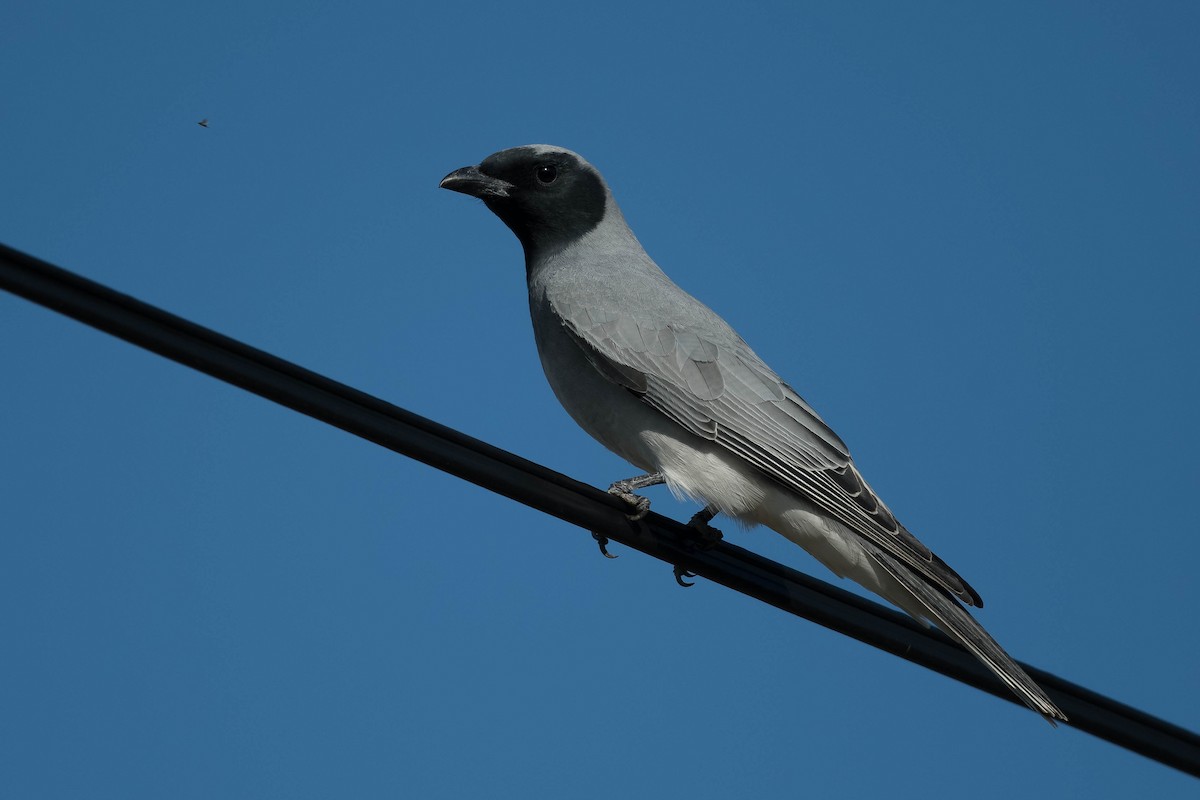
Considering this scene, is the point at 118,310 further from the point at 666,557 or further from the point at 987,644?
the point at 987,644

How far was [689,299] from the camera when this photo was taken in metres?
6.88

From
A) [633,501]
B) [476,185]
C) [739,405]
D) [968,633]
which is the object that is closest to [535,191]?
[476,185]

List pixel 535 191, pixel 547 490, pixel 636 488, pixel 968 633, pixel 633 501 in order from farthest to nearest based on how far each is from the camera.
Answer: pixel 535 191, pixel 636 488, pixel 633 501, pixel 968 633, pixel 547 490

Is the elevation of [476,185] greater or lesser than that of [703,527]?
greater

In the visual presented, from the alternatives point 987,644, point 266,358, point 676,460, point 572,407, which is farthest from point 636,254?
point 266,358

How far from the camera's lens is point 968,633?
5051 millimetres

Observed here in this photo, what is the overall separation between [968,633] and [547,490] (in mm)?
1921

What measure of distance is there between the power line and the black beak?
2.99 metres

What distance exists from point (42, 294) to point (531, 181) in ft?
14.5

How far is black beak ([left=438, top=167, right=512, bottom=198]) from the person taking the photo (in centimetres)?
748

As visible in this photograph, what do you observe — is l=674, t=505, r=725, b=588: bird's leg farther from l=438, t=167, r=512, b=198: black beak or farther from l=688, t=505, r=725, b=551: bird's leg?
l=438, t=167, r=512, b=198: black beak

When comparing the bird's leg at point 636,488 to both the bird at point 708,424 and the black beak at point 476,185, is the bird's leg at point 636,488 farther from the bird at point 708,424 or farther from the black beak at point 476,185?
the black beak at point 476,185

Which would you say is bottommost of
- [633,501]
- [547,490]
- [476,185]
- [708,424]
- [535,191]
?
[547,490]

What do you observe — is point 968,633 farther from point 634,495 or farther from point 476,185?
point 476,185
